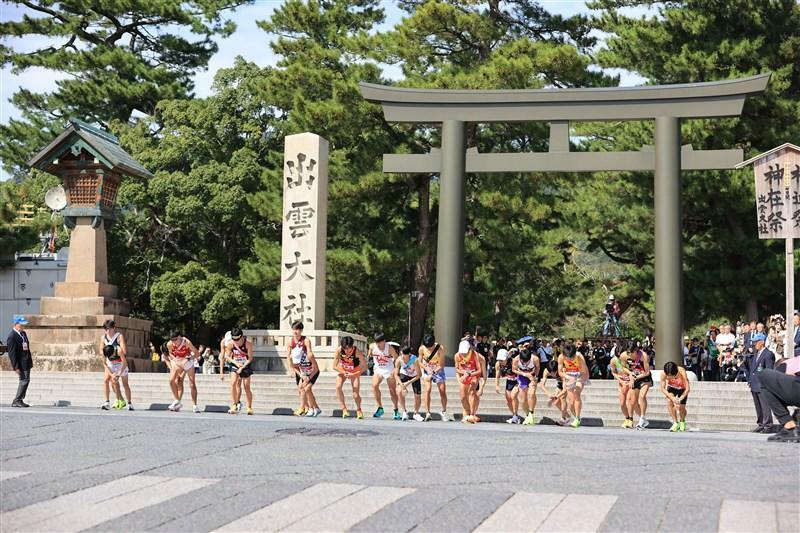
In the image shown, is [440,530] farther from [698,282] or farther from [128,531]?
[698,282]

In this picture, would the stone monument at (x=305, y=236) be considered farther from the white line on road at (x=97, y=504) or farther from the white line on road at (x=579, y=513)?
the white line on road at (x=579, y=513)

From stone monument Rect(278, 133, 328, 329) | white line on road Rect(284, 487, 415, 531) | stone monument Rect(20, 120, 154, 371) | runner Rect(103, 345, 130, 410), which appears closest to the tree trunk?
stone monument Rect(278, 133, 328, 329)

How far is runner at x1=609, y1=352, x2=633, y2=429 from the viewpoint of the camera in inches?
624

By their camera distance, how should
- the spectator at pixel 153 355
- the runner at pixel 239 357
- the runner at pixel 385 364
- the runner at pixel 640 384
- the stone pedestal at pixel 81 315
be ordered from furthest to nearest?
the spectator at pixel 153 355 → the stone pedestal at pixel 81 315 → the runner at pixel 239 357 → the runner at pixel 385 364 → the runner at pixel 640 384

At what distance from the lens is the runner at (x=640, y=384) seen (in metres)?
15.8

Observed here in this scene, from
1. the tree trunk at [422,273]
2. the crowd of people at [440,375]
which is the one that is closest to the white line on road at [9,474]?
the crowd of people at [440,375]

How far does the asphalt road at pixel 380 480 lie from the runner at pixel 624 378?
7.29 feet

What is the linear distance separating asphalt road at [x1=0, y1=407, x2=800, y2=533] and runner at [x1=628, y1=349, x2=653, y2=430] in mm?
2171

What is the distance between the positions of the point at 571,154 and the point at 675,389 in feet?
29.7

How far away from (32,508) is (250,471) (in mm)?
2239

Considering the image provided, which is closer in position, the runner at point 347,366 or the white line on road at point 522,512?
the white line on road at point 522,512

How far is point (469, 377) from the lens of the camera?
1653 centimetres

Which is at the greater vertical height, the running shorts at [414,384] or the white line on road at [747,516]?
the running shorts at [414,384]

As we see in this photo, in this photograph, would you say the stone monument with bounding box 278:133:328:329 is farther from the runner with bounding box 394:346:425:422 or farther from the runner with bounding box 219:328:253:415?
the runner with bounding box 394:346:425:422
